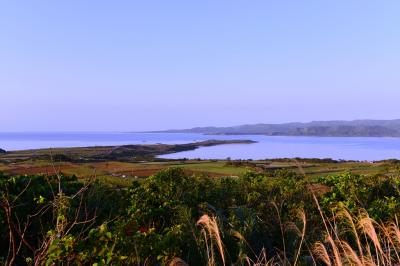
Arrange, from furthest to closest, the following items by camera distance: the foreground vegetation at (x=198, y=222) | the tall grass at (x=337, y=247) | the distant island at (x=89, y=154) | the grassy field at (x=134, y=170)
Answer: the distant island at (x=89, y=154) → the grassy field at (x=134, y=170) → the foreground vegetation at (x=198, y=222) → the tall grass at (x=337, y=247)

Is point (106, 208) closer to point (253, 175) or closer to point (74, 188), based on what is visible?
point (74, 188)

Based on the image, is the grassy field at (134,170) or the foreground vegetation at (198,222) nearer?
the foreground vegetation at (198,222)

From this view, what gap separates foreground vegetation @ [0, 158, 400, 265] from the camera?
5.23m

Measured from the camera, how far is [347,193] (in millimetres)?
11945

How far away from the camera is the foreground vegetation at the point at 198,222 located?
206 inches

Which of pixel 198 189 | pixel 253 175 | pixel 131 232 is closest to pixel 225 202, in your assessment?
pixel 198 189

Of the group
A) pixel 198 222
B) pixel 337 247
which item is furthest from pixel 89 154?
pixel 337 247

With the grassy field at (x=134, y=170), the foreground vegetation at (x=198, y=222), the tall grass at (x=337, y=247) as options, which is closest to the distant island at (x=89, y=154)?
the grassy field at (x=134, y=170)

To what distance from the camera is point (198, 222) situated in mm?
5242

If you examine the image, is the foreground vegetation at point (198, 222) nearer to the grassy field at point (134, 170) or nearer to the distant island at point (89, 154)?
the grassy field at point (134, 170)

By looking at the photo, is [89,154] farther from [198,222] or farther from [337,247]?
[337,247]

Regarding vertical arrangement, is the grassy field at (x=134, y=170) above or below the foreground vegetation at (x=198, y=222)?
below

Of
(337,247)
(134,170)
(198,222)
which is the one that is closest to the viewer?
(198,222)

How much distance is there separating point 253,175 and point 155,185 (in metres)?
3.26
